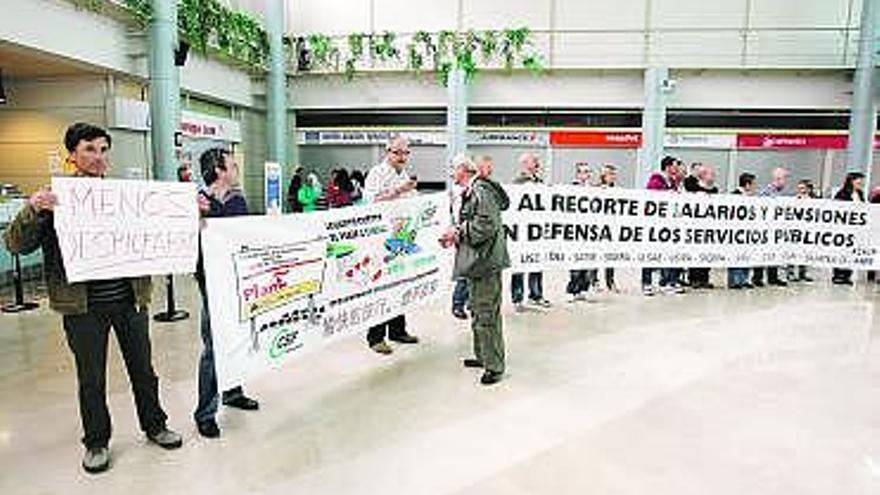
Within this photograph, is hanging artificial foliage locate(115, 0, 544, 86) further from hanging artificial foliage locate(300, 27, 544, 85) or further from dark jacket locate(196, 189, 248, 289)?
dark jacket locate(196, 189, 248, 289)

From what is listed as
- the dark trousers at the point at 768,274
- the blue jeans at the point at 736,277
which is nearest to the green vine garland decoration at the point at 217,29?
the blue jeans at the point at 736,277

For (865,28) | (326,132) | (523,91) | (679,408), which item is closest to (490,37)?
(523,91)

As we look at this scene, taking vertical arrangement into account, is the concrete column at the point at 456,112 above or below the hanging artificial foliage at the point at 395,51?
below

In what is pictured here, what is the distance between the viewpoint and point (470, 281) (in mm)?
4102

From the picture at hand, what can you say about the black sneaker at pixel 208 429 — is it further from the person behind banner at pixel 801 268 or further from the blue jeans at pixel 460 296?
the person behind banner at pixel 801 268

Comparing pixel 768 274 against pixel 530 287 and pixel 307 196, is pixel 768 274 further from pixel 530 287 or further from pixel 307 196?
pixel 307 196

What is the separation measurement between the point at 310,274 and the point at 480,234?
1.10 meters

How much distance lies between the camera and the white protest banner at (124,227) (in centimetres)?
268

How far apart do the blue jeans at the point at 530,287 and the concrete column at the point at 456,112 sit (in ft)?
22.9

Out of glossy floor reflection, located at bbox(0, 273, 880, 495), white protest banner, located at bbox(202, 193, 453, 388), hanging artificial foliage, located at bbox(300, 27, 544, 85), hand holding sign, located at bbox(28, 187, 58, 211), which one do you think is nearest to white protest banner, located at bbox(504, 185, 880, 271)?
glossy floor reflection, located at bbox(0, 273, 880, 495)

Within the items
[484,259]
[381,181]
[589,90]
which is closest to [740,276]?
[484,259]

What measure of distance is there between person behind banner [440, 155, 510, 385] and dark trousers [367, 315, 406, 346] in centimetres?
94

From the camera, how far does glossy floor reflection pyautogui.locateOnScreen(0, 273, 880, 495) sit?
280 centimetres

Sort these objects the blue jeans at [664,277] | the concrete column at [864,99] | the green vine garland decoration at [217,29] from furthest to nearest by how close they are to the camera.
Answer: the concrete column at [864,99]
the green vine garland decoration at [217,29]
the blue jeans at [664,277]
